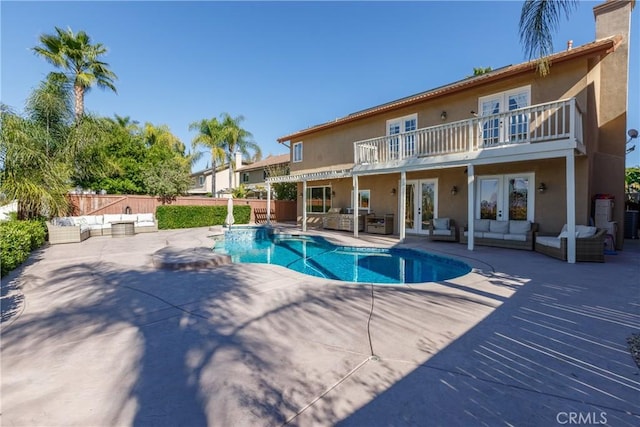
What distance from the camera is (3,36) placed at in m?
10.2

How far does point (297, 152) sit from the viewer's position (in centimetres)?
2016

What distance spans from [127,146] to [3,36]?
1469 centimetres

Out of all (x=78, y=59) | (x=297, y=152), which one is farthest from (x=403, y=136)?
(x=78, y=59)

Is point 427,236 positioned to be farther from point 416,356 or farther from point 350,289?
point 416,356

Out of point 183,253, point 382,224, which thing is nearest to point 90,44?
point 183,253

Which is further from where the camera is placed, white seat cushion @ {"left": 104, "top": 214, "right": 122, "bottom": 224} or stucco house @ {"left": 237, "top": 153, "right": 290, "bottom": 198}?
stucco house @ {"left": 237, "top": 153, "right": 290, "bottom": 198}

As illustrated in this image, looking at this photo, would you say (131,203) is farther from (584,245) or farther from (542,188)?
(584,245)

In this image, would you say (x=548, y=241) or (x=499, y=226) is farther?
(x=499, y=226)

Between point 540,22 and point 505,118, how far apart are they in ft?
16.4

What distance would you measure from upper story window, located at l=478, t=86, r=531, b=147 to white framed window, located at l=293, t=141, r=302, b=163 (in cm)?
1124

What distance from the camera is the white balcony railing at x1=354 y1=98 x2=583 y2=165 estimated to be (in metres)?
8.84

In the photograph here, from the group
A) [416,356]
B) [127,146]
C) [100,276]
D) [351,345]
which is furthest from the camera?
[127,146]

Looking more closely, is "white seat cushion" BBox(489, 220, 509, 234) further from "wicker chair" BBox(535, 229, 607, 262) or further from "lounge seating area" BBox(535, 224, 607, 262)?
"wicker chair" BBox(535, 229, 607, 262)

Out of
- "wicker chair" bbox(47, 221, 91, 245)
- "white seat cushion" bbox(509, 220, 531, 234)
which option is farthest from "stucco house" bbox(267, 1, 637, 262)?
"wicker chair" bbox(47, 221, 91, 245)
